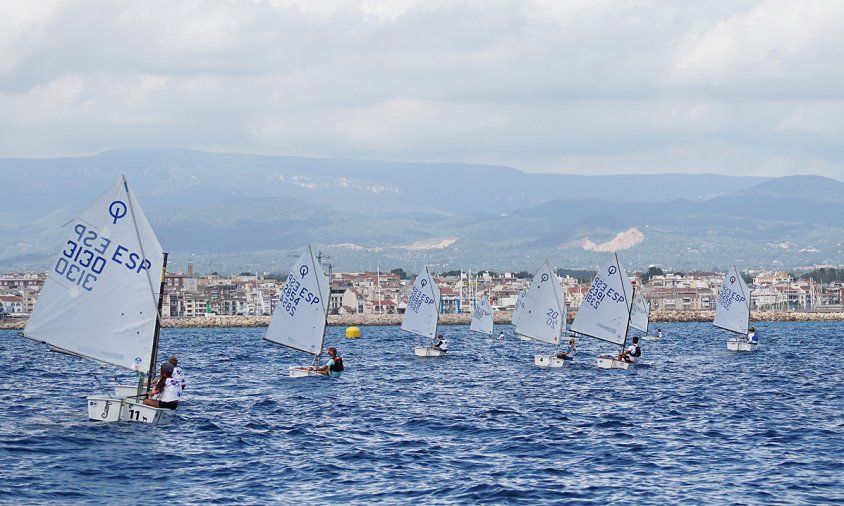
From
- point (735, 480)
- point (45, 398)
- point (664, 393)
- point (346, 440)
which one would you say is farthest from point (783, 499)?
point (45, 398)

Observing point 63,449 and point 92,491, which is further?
point 63,449

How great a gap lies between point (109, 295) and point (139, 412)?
3772mm

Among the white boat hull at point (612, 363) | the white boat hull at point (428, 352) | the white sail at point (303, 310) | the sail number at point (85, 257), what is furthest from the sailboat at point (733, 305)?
the sail number at point (85, 257)

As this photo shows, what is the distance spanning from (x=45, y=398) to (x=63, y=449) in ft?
51.2

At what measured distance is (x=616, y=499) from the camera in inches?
1227

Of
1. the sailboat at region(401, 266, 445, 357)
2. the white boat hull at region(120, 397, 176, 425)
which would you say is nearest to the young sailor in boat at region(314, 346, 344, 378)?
the white boat hull at region(120, 397, 176, 425)

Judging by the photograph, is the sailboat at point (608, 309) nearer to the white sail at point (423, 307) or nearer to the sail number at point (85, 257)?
the white sail at point (423, 307)

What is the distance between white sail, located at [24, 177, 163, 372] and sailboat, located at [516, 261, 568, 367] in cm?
3994

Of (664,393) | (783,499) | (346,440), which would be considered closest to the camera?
(783,499)

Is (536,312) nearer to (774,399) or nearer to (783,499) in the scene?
(774,399)

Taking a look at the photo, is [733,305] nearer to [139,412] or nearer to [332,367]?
[332,367]

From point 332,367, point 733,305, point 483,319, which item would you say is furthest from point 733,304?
point 332,367

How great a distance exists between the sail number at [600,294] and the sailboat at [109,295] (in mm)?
36767

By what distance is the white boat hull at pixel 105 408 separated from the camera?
41094 mm
